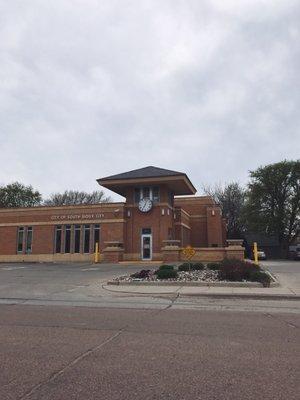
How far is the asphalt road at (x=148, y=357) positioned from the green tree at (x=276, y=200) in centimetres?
4976

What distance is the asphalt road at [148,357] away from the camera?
5125mm

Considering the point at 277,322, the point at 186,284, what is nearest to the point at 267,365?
the point at 277,322

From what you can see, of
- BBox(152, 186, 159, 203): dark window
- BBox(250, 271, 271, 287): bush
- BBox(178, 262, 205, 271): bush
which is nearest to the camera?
BBox(250, 271, 271, 287): bush

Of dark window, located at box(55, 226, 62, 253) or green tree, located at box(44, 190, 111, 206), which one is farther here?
green tree, located at box(44, 190, 111, 206)

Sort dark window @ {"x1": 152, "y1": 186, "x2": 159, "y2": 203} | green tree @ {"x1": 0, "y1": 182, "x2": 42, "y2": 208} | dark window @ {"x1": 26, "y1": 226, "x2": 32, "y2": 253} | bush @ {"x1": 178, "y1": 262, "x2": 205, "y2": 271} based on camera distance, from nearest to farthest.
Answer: bush @ {"x1": 178, "y1": 262, "x2": 205, "y2": 271}
dark window @ {"x1": 152, "y1": 186, "x2": 159, "y2": 203}
dark window @ {"x1": 26, "y1": 226, "x2": 32, "y2": 253}
green tree @ {"x1": 0, "y1": 182, "x2": 42, "y2": 208}

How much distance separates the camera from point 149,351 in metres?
7.03

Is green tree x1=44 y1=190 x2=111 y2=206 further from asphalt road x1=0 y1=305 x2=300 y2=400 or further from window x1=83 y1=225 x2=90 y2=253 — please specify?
asphalt road x1=0 y1=305 x2=300 y2=400

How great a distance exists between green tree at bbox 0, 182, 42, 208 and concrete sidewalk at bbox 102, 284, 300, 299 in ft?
186

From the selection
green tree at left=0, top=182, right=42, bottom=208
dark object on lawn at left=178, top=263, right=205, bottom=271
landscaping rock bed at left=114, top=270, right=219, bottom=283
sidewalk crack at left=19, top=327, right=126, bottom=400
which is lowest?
sidewalk crack at left=19, top=327, right=126, bottom=400

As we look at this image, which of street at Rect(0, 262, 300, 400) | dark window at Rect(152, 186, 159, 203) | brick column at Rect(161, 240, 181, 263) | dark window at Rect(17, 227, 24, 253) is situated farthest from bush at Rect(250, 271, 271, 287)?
dark window at Rect(17, 227, 24, 253)

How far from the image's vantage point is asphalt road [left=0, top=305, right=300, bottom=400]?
512 centimetres

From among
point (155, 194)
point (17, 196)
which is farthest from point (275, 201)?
point (17, 196)

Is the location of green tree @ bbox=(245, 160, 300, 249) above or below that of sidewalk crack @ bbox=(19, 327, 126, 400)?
above

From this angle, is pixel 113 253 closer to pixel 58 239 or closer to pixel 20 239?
pixel 58 239
